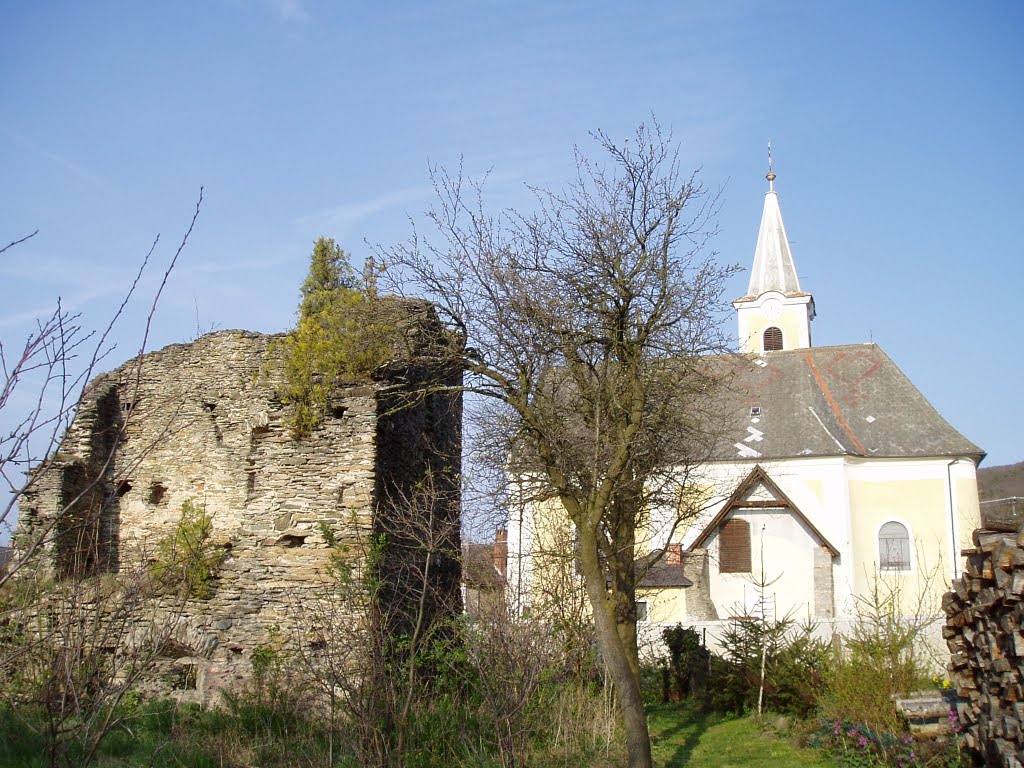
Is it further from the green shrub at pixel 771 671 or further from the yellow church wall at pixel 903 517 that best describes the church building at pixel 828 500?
the green shrub at pixel 771 671

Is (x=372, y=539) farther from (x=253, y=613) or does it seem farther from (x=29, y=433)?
(x=29, y=433)

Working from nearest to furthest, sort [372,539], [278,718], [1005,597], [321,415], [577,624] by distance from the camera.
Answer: [1005,597]
[278,718]
[372,539]
[321,415]
[577,624]

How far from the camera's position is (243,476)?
11.7 m

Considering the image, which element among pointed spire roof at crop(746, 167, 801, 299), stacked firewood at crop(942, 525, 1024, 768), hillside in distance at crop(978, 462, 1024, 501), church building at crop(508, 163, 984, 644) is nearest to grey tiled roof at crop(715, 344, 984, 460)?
church building at crop(508, 163, 984, 644)

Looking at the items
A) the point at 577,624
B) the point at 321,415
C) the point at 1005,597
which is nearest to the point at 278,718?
the point at 321,415

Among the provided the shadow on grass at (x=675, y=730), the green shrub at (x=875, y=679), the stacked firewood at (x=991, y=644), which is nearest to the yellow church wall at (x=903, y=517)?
the shadow on grass at (x=675, y=730)

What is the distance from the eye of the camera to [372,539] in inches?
393

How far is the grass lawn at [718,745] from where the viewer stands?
35.8 ft

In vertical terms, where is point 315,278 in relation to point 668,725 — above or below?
above

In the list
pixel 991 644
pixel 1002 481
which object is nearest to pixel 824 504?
pixel 991 644

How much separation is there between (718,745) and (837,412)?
1987 centimetres

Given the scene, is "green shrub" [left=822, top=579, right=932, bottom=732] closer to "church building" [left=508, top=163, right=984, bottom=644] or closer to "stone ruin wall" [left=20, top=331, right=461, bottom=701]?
"stone ruin wall" [left=20, top=331, right=461, bottom=701]

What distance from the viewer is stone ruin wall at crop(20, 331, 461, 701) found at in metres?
10.3

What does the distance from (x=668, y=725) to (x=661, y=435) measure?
5997mm
